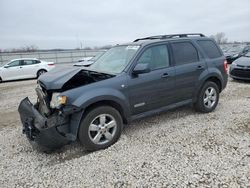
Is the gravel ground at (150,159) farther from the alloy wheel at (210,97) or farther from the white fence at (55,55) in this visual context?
the white fence at (55,55)

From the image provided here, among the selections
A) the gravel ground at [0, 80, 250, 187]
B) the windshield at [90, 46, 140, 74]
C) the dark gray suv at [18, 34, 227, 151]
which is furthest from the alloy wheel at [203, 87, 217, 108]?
the windshield at [90, 46, 140, 74]

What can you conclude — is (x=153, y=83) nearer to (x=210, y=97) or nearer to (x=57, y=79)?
(x=57, y=79)

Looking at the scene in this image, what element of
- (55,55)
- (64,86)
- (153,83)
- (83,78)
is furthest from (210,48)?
(55,55)

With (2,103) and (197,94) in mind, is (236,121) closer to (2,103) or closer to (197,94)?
(197,94)

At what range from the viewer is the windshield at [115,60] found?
13.2 ft

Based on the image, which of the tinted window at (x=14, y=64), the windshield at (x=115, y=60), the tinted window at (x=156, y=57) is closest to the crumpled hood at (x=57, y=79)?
the windshield at (x=115, y=60)

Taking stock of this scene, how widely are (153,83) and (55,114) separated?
183 centimetres

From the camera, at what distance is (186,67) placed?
4.51 metres

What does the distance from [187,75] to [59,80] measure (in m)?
2.60

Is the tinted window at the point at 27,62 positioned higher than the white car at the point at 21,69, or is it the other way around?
the tinted window at the point at 27,62

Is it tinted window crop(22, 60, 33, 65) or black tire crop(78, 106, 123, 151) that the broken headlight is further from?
tinted window crop(22, 60, 33, 65)

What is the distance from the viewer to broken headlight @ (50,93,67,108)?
323 cm

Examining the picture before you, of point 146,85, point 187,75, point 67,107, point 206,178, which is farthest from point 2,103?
point 206,178

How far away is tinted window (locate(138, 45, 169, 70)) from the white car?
1092 cm
